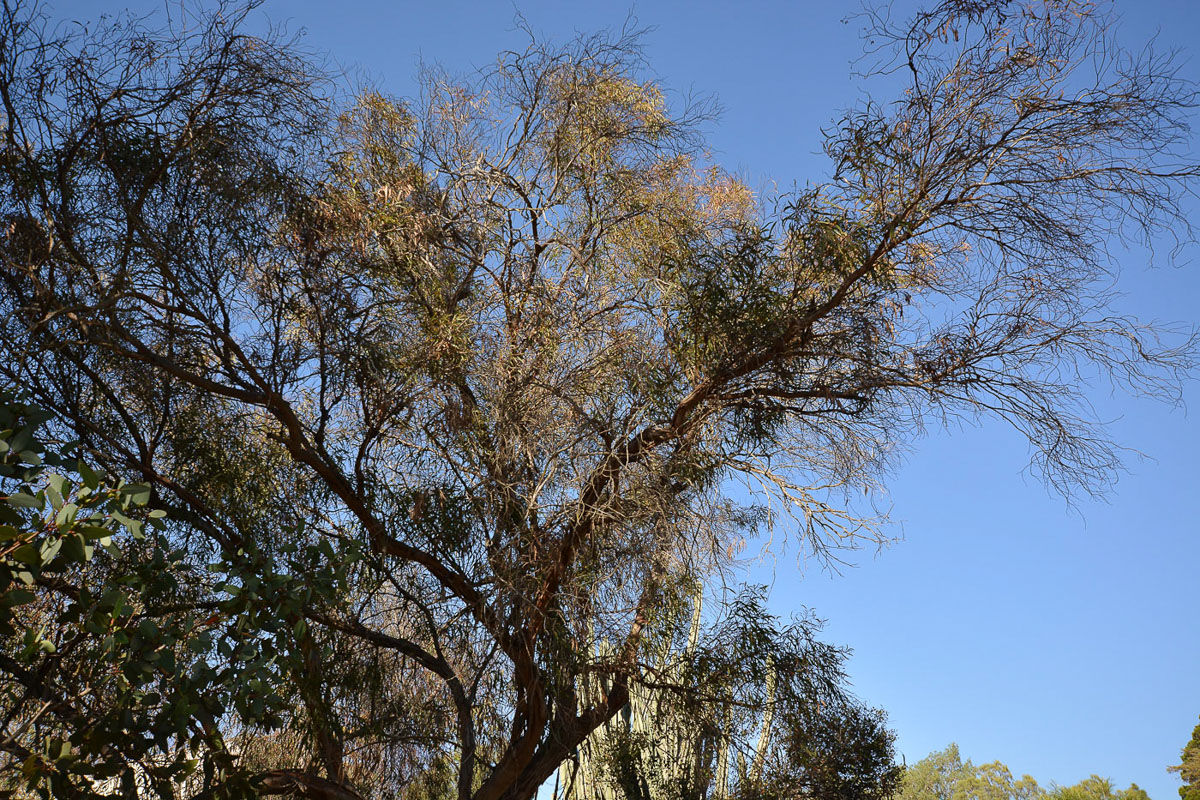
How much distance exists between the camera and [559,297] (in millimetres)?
6797

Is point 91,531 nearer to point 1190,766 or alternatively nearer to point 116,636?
point 116,636

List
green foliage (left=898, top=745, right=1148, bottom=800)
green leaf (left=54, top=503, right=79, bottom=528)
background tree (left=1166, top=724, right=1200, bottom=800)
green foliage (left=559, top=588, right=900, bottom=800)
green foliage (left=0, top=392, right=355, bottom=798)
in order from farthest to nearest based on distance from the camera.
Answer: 1. green foliage (left=898, top=745, right=1148, bottom=800)
2. background tree (left=1166, top=724, right=1200, bottom=800)
3. green foliage (left=559, top=588, right=900, bottom=800)
4. green foliage (left=0, top=392, right=355, bottom=798)
5. green leaf (left=54, top=503, right=79, bottom=528)

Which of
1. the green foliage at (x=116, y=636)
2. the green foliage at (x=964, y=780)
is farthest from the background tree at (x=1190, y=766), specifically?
the green foliage at (x=116, y=636)

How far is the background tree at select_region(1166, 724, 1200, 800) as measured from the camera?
1744 cm

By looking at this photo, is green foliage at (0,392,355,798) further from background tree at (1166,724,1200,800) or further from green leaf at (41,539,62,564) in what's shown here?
background tree at (1166,724,1200,800)

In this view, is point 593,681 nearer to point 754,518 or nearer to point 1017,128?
point 754,518

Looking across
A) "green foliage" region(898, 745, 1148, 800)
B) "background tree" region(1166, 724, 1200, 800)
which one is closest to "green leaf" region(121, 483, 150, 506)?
"background tree" region(1166, 724, 1200, 800)

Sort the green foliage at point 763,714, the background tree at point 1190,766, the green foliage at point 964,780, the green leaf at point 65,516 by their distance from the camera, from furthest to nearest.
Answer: the green foliage at point 964,780 < the background tree at point 1190,766 < the green foliage at point 763,714 < the green leaf at point 65,516

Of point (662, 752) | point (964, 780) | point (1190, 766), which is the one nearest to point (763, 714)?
point (662, 752)

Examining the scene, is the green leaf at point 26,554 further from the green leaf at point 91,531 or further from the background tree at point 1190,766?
the background tree at point 1190,766

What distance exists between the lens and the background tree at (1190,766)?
57.2 ft

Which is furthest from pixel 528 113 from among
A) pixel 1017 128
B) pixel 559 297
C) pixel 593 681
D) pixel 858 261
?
pixel 593 681

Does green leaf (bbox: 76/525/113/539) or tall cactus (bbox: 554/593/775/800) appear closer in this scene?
green leaf (bbox: 76/525/113/539)

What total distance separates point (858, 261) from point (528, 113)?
2861mm
